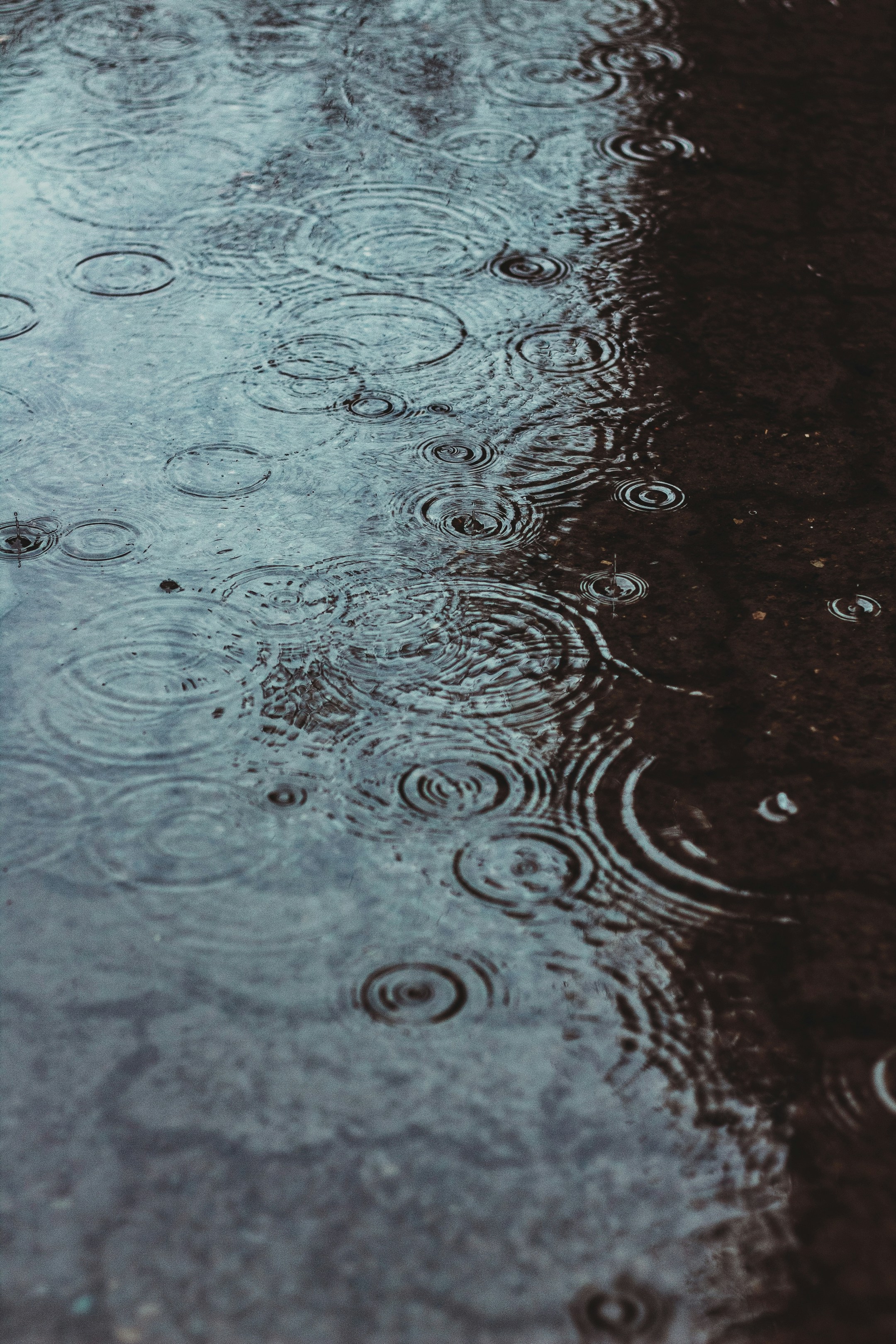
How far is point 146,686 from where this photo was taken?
74.7 inches

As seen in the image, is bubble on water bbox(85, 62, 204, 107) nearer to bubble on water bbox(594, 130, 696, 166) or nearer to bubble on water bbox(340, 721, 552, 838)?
bubble on water bbox(594, 130, 696, 166)

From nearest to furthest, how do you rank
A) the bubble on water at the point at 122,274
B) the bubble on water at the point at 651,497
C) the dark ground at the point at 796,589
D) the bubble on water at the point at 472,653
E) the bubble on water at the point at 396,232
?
the dark ground at the point at 796,589 < the bubble on water at the point at 472,653 < the bubble on water at the point at 651,497 < the bubble on water at the point at 122,274 < the bubble on water at the point at 396,232

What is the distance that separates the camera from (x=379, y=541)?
2.19m

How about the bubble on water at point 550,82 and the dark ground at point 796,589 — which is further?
the bubble on water at point 550,82

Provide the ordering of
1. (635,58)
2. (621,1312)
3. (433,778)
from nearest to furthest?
(621,1312) → (433,778) → (635,58)

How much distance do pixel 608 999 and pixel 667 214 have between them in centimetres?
237

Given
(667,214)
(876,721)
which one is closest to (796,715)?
(876,721)

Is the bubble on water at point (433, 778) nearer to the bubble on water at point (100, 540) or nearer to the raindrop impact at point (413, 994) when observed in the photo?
the raindrop impact at point (413, 994)

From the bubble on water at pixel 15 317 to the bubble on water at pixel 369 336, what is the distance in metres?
0.56

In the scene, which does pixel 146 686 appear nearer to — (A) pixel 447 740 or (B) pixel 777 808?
(A) pixel 447 740

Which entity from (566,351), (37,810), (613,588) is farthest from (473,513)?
(37,810)

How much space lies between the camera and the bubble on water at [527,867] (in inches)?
63.1

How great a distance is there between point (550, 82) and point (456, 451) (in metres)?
2.04

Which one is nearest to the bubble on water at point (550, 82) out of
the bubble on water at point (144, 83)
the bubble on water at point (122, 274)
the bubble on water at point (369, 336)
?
the bubble on water at point (144, 83)
